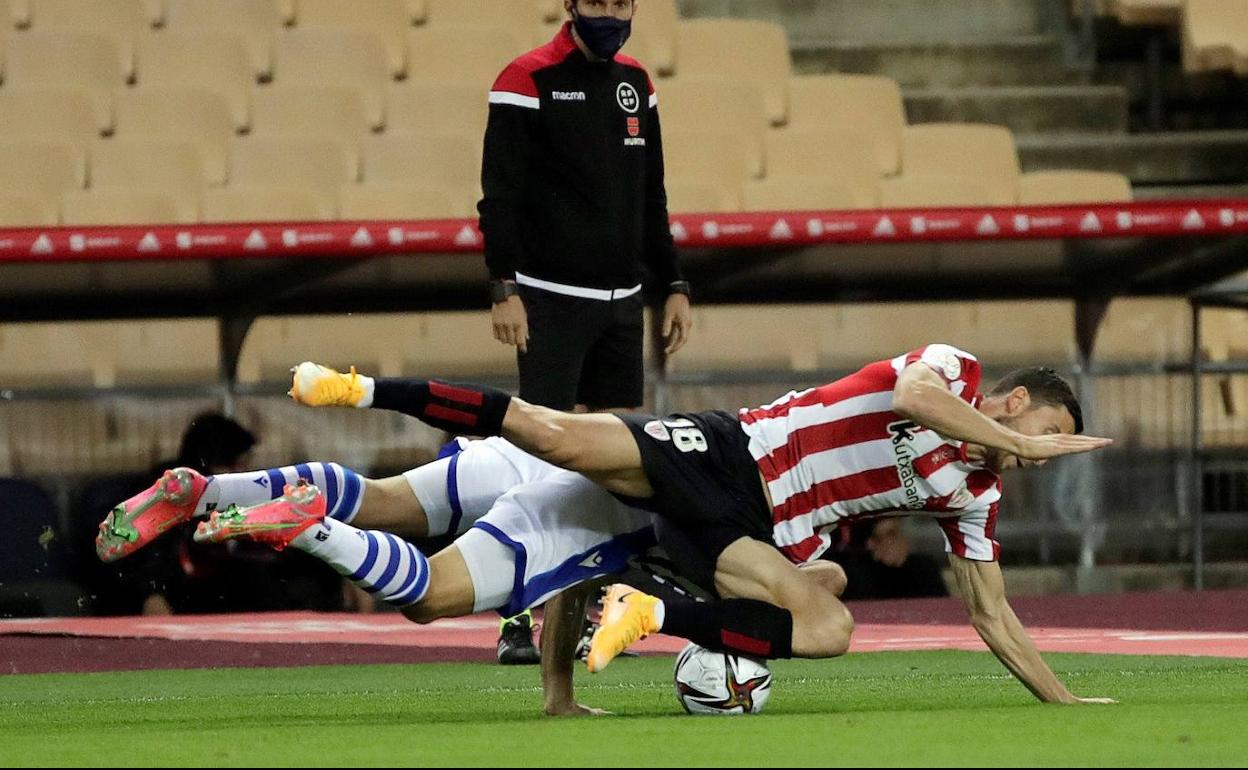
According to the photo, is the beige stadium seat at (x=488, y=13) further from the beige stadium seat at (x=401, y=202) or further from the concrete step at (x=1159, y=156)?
the concrete step at (x=1159, y=156)

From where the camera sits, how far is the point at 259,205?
11695 millimetres

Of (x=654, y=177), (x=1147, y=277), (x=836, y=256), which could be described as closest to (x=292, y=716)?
(x=654, y=177)

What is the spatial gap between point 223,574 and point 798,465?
5314 mm

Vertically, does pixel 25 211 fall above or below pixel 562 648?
above

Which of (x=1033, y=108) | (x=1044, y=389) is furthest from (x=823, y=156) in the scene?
(x=1044, y=389)

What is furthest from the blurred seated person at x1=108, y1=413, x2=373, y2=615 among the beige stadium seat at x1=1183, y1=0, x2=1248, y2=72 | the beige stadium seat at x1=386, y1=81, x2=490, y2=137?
the beige stadium seat at x1=1183, y1=0, x2=1248, y2=72

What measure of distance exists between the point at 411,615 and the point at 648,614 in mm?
737

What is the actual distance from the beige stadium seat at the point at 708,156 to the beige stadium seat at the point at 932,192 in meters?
0.87

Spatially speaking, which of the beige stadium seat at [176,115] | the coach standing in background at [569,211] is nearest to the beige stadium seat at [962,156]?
the beige stadium seat at [176,115]

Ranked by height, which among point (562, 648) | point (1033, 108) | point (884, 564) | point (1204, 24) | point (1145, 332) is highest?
point (1204, 24)

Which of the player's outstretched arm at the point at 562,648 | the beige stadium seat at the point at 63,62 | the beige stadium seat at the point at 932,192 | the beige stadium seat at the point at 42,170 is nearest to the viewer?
the player's outstretched arm at the point at 562,648

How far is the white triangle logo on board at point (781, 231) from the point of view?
1027cm

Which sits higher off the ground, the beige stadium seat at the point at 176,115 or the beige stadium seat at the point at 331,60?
the beige stadium seat at the point at 331,60

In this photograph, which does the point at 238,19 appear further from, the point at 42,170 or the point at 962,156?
the point at 962,156
